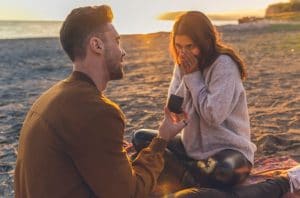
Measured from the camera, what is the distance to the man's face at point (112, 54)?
10.5 ft

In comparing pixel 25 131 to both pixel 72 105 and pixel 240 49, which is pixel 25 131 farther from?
pixel 240 49

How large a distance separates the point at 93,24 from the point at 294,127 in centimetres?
448

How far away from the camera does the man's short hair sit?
310cm

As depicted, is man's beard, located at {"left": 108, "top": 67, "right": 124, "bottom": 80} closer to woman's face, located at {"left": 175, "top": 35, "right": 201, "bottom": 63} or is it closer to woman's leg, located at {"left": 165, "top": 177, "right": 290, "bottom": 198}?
woman's leg, located at {"left": 165, "top": 177, "right": 290, "bottom": 198}

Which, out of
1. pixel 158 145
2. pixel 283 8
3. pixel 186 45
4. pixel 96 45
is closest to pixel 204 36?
pixel 186 45

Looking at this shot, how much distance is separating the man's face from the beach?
264cm

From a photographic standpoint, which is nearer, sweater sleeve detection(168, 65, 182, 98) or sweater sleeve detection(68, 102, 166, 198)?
sweater sleeve detection(68, 102, 166, 198)

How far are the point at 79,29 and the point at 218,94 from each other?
5.35 ft

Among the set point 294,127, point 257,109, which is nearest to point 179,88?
point 294,127

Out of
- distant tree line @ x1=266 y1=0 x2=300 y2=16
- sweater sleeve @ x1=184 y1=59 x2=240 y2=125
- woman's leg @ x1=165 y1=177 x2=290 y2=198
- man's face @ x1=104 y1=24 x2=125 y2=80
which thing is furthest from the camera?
distant tree line @ x1=266 y1=0 x2=300 y2=16

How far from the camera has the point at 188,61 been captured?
455 cm

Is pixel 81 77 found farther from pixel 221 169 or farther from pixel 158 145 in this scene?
pixel 221 169

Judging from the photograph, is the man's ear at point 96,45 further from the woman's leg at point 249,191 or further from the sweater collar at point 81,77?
the woman's leg at point 249,191

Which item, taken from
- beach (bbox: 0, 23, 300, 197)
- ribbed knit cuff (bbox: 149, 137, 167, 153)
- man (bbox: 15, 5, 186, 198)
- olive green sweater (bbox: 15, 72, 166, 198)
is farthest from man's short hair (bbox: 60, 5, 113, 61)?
beach (bbox: 0, 23, 300, 197)
